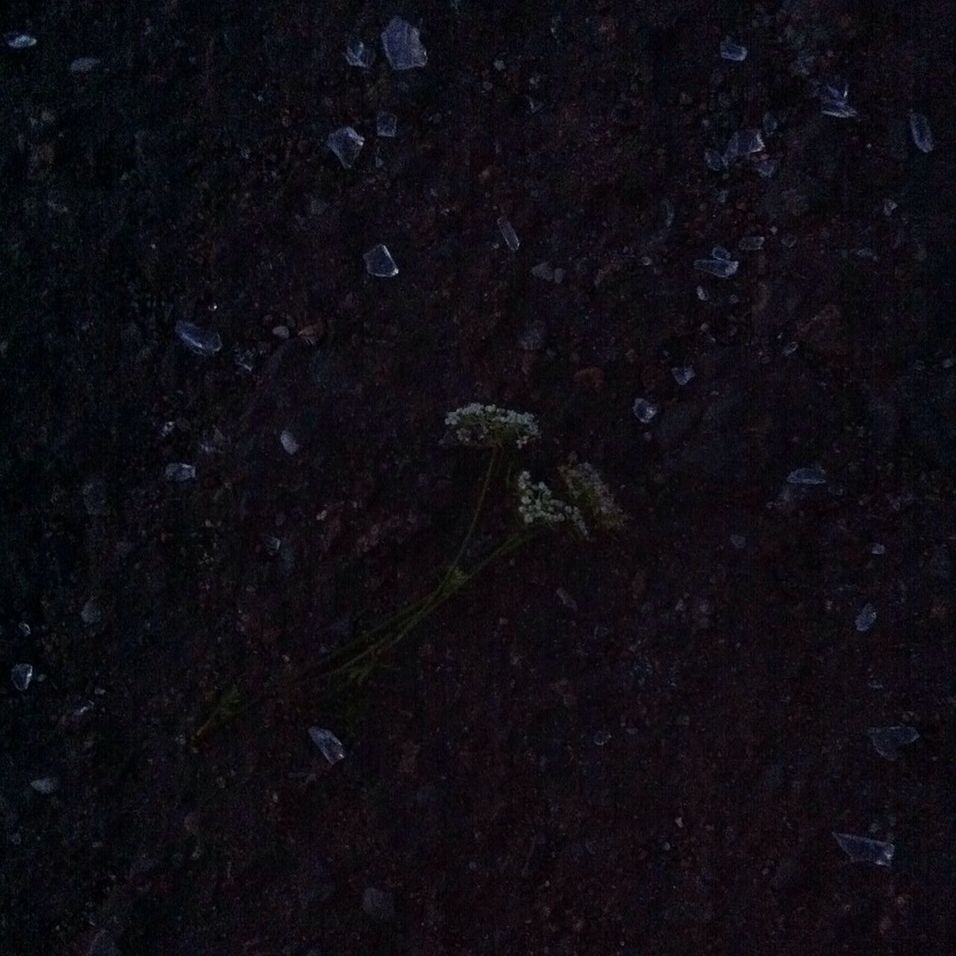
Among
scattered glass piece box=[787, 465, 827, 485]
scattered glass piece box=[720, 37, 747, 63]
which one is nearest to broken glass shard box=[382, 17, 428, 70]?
scattered glass piece box=[720, 37, 747, 63]

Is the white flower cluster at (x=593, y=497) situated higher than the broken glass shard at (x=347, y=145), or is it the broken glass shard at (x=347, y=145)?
the broken glass shard at (x=347, y=145)

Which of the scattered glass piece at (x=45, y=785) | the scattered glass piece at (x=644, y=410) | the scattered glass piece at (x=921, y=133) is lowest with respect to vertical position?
the scattered glass piece at (x=45, y=785)

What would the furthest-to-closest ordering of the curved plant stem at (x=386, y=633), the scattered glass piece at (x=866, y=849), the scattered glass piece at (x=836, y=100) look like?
the scattered glass piece at (x=836, y=100) → the curved plant stem at (x=386, y=633) → the scattered glass piece at (x=866, y=849)

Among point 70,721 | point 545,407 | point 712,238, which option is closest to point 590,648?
point 545,407

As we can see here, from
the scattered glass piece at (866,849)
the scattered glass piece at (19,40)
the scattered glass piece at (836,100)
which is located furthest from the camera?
the scattered glass piece at (19,40)

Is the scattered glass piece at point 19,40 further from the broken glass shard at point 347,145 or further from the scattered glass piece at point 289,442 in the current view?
the scattered glass piece at point 289,442

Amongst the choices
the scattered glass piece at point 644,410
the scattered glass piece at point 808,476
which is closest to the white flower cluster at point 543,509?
the scattered glass piece at point 644,410

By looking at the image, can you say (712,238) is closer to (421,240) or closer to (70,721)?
(421,240)

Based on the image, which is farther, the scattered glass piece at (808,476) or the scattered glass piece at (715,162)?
the scattered glass piece at (715,162)
